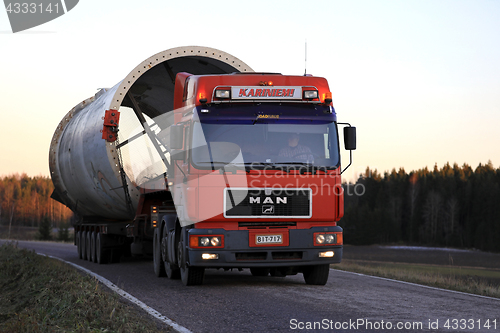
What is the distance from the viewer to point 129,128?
564 inches

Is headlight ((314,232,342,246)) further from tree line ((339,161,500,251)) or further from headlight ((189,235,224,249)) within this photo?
tree line ((339,161,500,251))

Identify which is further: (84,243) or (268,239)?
(84,243)

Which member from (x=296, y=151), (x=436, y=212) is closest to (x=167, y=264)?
(x=296, y=151)

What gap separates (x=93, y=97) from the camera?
1778 cm

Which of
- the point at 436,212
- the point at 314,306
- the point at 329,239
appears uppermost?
the point at 329,239

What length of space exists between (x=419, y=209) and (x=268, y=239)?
343ft

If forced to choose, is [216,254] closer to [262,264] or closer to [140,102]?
[262,264]

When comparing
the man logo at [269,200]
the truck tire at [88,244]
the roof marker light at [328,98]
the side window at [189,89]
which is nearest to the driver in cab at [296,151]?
the man logo at [269,200]

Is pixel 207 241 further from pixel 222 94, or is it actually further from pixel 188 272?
pixel 222 94

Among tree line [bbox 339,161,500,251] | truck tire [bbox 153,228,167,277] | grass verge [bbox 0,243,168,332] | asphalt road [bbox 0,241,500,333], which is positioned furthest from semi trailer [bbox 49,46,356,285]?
tree line [bbox 339,161,500,251]

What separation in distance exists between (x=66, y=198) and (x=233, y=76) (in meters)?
12.0

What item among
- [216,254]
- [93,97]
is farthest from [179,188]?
[93,97]

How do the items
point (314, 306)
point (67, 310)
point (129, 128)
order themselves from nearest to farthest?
point (67, 310) → point (314, 306) → point (129, 128)

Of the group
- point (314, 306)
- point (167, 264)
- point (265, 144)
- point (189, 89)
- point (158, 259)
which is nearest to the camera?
point (314, 306)
